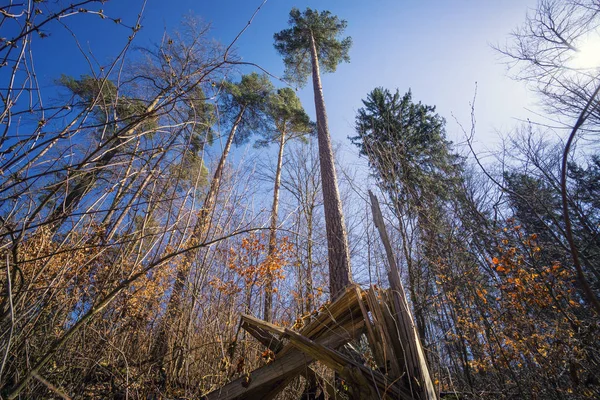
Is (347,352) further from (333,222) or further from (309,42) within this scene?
(309,42)

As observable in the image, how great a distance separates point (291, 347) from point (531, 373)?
356cm

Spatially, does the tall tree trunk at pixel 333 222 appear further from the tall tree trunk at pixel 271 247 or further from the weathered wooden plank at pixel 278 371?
the weathered wooden plank at pixel 278 371

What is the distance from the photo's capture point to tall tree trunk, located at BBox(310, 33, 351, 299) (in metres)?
4.52

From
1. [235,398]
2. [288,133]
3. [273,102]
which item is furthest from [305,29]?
[235,398]

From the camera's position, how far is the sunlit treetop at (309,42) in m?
11.1

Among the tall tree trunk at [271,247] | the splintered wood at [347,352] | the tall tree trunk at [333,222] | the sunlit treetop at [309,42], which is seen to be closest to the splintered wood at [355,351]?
the splintered wood at [347,352]

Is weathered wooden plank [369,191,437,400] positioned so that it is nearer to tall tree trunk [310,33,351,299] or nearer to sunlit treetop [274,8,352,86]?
tall tree trunk [310,33,351,299]

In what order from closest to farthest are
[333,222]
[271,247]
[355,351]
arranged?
[355,351]
[333,222]
[271,247]

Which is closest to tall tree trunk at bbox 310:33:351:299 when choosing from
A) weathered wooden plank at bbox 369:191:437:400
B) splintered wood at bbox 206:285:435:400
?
splintered wood at bbox 206:285:435:400

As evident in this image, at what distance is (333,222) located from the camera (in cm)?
516

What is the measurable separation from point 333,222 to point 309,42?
8802 mm

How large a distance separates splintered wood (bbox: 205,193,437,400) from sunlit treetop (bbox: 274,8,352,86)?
10.3 m

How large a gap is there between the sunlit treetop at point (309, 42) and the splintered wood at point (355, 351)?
10.3 m

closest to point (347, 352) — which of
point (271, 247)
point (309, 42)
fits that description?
point (271, 247)
